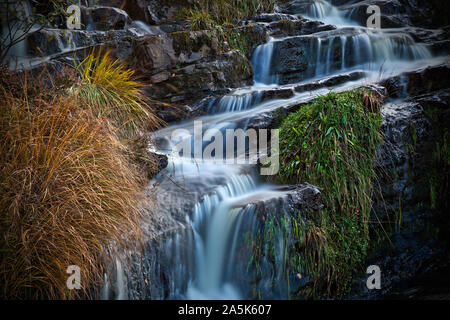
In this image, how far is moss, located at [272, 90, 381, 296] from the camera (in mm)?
3087

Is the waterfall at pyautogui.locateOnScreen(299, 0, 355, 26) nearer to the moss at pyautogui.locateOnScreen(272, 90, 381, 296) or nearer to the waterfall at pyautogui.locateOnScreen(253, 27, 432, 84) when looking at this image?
the waterfall at pyautogui.locateOnScreen(253, 27, 432, 84)

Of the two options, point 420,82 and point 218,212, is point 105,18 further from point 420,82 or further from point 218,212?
point 420,82

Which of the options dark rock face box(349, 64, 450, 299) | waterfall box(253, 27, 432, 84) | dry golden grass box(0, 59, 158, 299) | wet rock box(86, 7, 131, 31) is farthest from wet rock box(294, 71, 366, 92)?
wet rock box(86, 7, 131, 31)

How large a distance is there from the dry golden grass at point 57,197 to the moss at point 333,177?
1674mm

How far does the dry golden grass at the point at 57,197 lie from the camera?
2.26m

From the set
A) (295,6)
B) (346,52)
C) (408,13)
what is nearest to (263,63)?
(346,52)

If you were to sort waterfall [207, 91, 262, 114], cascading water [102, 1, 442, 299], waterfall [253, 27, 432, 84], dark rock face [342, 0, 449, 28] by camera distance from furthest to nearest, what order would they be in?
dark rock face [342, 0, 449, 28], waterfall [253, 27, 432, 84], waterfall [207, 91, 262, 114], cascading water [102, 1, 442, 299]

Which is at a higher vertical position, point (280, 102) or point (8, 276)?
point (280, 102)

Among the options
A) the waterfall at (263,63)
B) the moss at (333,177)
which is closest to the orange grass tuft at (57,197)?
the moss at (333,177)

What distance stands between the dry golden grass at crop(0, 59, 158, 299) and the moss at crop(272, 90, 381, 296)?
1.67 metres

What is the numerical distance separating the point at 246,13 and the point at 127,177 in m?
7.00
